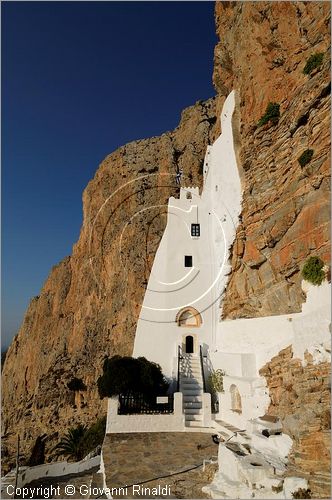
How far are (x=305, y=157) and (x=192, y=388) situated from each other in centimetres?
1067

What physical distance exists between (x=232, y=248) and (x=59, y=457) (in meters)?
16.9

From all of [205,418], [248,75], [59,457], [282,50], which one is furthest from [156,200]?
[59,457]

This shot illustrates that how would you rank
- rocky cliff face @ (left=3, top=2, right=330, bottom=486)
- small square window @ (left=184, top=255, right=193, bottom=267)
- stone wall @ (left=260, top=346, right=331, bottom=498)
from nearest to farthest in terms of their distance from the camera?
1. stone wall @ (left=260, top=346, right=331, bottom=498)
2. rocky cliff face @ (left=3, top=2, right=330, bottom=486)
3. small square window @ (left=184, top=255, right=193, bottom=267)

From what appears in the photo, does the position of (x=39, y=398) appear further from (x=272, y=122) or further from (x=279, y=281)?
(x=272, y=122)

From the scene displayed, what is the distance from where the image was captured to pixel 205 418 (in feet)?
41.9

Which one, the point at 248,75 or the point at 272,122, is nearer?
the point at 272,122

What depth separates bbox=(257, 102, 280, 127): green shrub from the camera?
45.1 ft

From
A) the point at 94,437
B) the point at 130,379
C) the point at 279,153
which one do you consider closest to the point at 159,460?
the point at 130,379

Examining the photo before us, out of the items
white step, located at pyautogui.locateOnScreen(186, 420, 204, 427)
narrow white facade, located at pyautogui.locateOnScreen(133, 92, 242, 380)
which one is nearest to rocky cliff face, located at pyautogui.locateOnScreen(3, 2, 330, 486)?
narrow white facade, located at pyautogui.locateOnScreen(133, 92, 242, 380)

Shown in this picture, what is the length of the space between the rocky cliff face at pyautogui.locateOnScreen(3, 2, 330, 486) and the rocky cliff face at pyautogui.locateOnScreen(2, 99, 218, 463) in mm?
106

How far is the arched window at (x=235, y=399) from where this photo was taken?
11.6 m

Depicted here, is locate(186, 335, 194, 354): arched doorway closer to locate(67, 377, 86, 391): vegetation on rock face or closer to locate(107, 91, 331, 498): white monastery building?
locate(107, 91, 331, 498): white monastery building

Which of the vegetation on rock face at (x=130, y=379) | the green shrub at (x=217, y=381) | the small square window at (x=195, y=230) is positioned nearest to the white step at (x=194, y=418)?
the green shrub at (x=217, y=381)

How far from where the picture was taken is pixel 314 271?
31.0 feet
